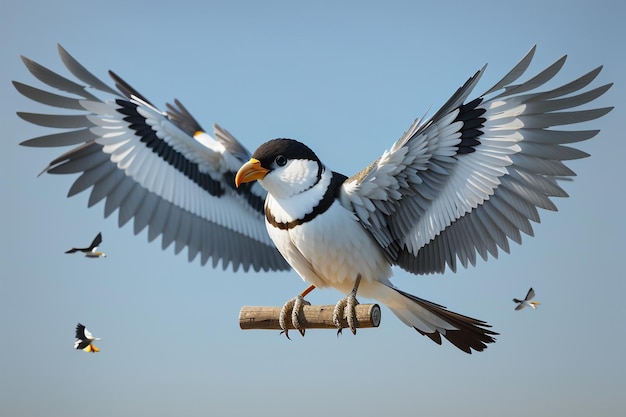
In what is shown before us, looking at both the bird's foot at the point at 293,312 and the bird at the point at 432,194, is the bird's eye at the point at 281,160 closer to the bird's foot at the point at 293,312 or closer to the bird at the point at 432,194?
the bird at the point at 432,194

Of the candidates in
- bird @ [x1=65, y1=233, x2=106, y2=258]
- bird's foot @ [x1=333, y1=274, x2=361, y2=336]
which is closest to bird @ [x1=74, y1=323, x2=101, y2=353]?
bird @ [x1=65, y1=233, x2=106, y2=258]

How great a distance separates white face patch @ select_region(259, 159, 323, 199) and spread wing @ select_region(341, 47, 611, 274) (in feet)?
Result: 0.60

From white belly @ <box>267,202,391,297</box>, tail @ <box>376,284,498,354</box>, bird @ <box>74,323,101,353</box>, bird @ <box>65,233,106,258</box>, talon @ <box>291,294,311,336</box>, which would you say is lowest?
tail @ <box>376,284,498,354</box>

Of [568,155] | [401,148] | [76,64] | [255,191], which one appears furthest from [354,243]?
[76,64]

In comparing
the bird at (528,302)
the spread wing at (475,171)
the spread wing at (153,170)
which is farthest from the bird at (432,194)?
the bird at (528,302)

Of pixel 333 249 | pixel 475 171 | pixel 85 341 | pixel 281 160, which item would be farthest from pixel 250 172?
pixel 85 341

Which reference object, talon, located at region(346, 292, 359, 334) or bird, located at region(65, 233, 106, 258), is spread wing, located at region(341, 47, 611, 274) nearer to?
talon, located at region(346, 292, 359, 334)

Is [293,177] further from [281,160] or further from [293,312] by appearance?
[293,312]

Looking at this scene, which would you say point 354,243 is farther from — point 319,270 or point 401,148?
point 401,148

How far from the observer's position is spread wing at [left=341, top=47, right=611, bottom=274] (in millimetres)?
3184

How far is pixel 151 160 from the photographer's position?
169 inches

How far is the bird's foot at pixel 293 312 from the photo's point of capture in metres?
3.56

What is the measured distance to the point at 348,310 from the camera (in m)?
3.37

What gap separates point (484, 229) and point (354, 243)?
0.62 metres
